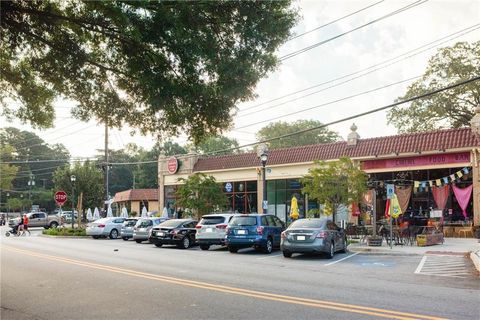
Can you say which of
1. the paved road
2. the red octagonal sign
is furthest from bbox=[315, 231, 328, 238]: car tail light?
the red octagonal sign

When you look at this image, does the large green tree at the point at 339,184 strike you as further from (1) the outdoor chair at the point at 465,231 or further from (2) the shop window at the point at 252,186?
(2) the shop window at the point at 252,186

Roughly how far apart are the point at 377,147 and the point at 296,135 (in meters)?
37.6

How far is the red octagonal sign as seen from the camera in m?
41.0

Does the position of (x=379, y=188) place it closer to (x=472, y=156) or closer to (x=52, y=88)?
(x=472, y=156)

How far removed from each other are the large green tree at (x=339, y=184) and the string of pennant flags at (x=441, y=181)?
4.64 metres

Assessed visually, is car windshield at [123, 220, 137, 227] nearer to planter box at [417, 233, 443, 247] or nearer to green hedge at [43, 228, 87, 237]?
green hedge at [43, 228, 87, 237]

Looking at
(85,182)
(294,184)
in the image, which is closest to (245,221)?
(294,184)

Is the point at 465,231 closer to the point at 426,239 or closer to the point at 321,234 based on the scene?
the point at 426,239

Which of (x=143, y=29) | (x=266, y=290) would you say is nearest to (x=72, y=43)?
(x=143, y=29)

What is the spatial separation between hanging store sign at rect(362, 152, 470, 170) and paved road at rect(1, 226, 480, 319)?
38.3 feet

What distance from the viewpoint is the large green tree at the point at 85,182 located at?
144ft

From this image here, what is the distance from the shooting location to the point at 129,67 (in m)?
11.0

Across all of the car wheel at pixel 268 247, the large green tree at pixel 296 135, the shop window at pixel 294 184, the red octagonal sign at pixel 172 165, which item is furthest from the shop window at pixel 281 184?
the large green tree at pixel 296 135

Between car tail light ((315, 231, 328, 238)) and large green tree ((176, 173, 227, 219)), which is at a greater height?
large green tree ((176, 173, 227, 219))
